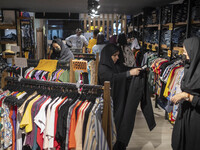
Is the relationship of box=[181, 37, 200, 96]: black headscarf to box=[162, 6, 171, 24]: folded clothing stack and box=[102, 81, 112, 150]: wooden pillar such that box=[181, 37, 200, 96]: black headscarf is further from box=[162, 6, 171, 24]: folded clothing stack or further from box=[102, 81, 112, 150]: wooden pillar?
box=[162, 6, 171, 24]: folded clothing stack

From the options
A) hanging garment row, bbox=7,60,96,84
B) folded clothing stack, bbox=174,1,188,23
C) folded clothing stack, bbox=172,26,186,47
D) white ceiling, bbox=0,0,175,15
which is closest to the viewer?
hanging garment row, bbox=7,60,96,84

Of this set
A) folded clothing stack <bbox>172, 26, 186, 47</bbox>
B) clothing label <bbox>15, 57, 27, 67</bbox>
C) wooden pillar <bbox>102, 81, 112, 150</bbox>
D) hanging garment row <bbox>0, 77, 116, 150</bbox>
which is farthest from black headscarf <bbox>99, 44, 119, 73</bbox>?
folded clothing stack <bbox>172, 26, 186, 47</bbox>

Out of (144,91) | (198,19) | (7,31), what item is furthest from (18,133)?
(7,31)

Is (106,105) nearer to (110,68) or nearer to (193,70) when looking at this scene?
(110,68)

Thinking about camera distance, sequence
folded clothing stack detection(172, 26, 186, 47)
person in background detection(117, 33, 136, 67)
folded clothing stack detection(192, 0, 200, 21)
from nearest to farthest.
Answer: person in background detection(117, 33, 136, 67) → folded clothing stack detection(192, 0, 200, 21) → folded clothing stack detection(172, 26, 186, 47)

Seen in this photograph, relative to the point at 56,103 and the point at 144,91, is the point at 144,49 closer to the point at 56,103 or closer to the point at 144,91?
the point at 144,91

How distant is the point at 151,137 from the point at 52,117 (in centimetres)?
231

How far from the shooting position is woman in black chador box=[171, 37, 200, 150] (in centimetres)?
212

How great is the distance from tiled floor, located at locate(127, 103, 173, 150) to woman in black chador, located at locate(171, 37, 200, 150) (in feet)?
→ 3.53

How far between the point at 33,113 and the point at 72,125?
1.48 feet

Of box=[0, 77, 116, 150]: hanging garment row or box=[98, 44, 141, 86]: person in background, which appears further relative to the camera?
box=[98, 44, 141, 86]: person in background

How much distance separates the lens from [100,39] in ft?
16.5

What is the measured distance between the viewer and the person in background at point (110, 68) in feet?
8.56

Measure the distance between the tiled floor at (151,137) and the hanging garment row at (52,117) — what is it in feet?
5.11
